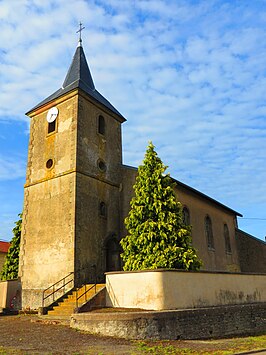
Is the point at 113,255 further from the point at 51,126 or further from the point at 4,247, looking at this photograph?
the point at 4,247

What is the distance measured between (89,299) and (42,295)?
4.63 metres

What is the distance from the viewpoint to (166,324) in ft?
35.6

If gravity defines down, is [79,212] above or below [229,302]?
above

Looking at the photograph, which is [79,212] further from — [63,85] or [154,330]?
[63,85]

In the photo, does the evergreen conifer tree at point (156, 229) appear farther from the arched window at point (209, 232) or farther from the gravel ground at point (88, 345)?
the arched window at point (209, 232)

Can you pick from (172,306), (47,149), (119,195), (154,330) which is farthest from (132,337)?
(47,149)

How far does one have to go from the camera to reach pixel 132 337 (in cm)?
1027

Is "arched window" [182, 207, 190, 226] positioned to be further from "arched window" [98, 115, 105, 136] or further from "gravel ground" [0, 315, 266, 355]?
"gravel ground" [0, 315, 266, 355]

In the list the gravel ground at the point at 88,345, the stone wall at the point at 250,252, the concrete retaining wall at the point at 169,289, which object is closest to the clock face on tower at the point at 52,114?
the concrete retaining wall at the point at 169,289

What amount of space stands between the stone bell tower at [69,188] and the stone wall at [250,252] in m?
12.2

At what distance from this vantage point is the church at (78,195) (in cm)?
1656

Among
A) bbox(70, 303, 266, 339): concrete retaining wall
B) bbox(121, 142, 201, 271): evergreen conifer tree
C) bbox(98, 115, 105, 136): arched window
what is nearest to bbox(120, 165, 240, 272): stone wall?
bbox(98, 115, 105, 136): arched window

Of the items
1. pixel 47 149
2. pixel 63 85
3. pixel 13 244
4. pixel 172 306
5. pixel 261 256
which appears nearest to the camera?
pixel 172 306

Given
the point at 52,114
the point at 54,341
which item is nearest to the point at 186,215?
the point at 52,114
